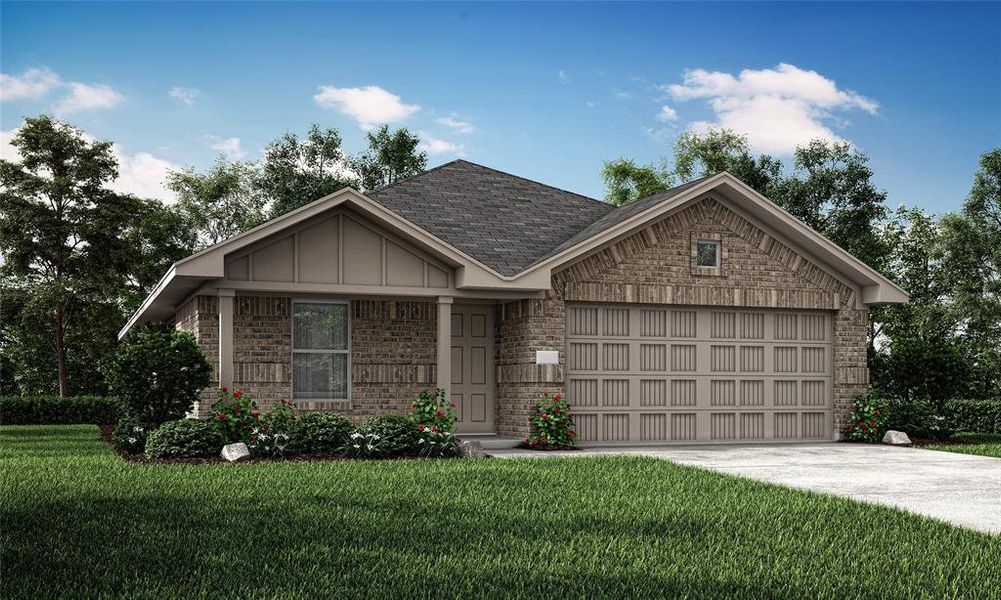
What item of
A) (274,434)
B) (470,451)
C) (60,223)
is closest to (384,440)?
(470,451)

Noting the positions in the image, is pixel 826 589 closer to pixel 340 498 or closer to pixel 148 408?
pixel 340 498

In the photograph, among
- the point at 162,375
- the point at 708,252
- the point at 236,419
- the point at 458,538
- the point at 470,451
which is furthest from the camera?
the point at 708,252

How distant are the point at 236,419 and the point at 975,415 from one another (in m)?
19.4

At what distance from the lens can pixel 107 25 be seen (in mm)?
13352

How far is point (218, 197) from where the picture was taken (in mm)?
39062

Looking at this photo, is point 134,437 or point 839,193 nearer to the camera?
point 134,437

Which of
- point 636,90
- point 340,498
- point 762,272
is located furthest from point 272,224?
point 636,90

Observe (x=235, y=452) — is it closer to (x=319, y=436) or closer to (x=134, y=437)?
(x=319, y=436)

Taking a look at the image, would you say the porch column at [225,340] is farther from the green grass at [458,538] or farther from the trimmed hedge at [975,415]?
the trimmed hedge at [975,415]

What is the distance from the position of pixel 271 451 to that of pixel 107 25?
6.19 meters

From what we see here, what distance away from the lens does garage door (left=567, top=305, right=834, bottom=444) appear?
17594 mm

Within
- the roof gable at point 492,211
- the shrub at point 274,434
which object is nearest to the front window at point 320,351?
the shrub at point 274,434

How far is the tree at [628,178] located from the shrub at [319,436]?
28.6 metres

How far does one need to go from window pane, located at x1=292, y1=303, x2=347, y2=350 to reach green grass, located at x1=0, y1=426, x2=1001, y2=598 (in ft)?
15.0
